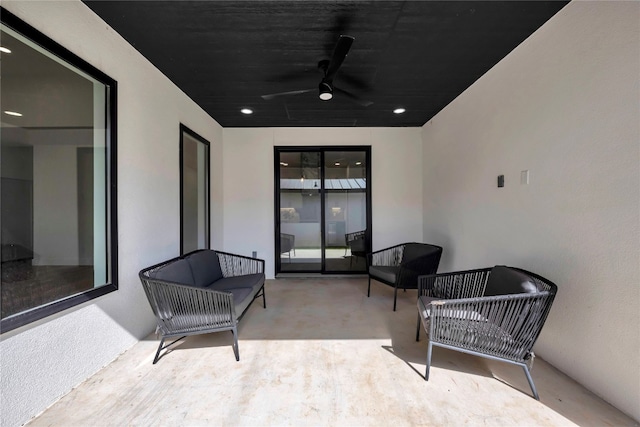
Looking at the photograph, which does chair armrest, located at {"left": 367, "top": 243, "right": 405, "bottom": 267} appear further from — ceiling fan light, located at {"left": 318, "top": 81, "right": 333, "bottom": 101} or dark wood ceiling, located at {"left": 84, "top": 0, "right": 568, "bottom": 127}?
ceiling fan light, located at {"left": 318, "top": 81, "right": 333, "bottom": 101}

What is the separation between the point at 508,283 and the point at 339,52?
2399 mm

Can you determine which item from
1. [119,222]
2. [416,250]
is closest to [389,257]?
[416,250]

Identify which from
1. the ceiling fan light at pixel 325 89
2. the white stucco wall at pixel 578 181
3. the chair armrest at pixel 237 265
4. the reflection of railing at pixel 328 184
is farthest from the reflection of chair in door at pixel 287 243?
the white stucco wall at pixel 578 181

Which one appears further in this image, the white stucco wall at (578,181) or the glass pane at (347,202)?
the glass pane at (347,202)

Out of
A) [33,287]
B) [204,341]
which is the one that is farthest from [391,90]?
[33,287]

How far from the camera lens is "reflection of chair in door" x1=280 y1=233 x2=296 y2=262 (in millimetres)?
4746

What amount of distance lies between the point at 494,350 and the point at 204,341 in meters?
2.54

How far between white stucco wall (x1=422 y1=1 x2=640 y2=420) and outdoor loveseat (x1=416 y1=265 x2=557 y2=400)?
0.37 metres

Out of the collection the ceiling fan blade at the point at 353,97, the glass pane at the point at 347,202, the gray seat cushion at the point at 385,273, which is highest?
the ceiling fan blade at the point at 353,97

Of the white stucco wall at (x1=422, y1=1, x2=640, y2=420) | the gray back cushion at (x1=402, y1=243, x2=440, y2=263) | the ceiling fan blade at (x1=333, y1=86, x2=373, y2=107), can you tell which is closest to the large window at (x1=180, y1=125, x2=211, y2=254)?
the ceiling fan blade at (x1=333, y1=86, x2=373, y2=107)

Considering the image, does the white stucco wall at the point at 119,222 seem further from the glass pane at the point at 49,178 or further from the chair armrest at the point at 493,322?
the chair armrest at the point at 493,322

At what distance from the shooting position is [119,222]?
2186mm

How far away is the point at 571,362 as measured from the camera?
188 centimetres

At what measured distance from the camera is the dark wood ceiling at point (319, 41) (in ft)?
6.10
